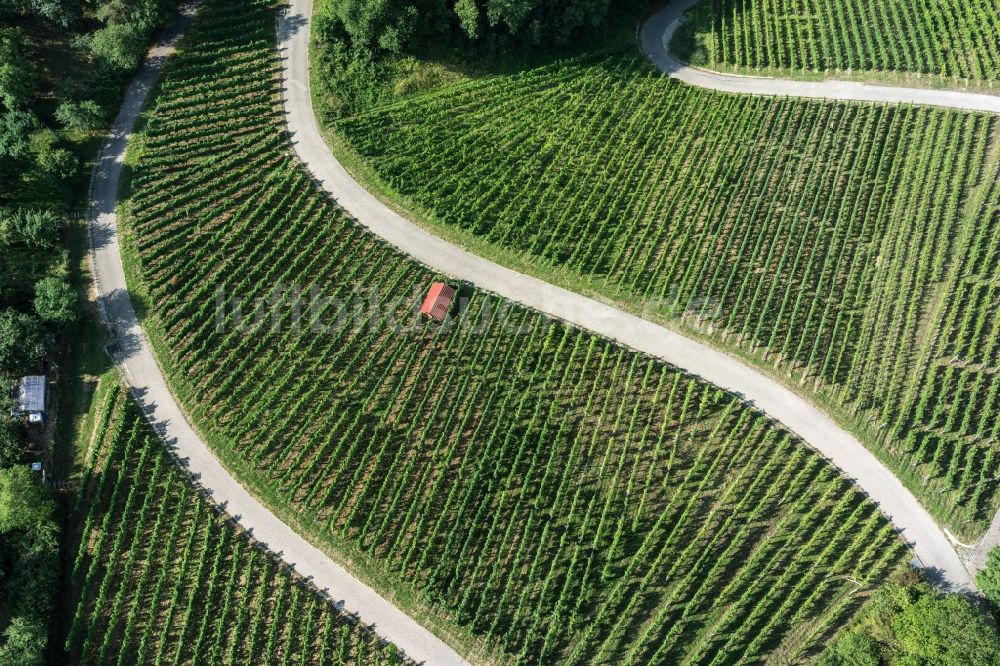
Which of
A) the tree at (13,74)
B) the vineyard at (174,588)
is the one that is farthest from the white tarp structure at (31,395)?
the tree at (13,74)

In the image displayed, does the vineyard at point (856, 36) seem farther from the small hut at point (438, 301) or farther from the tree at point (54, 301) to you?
the tree at point (54, 301)

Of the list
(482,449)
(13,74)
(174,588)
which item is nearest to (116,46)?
(13,74)

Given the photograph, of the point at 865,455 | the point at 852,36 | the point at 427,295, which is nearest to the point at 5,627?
the point at 427,295

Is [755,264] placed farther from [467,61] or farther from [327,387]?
[327,387]

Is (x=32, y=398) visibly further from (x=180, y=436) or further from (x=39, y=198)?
(x=39, y=198)

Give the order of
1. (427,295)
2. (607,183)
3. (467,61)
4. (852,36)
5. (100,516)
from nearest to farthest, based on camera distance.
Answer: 1. (100,516)
2. (427,295)
3. (607,183)
4. (467,61)
5. (852,36)

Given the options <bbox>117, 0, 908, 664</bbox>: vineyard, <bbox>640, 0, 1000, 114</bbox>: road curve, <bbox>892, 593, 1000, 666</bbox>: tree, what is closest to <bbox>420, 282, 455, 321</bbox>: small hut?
<bbox>117, 0, 908, 664</bbox>: vineyard

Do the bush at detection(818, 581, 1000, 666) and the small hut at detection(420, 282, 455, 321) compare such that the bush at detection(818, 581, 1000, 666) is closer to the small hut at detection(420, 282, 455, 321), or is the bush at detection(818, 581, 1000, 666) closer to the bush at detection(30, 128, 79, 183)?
the small hut at detection(420, 282, 455, 321)
